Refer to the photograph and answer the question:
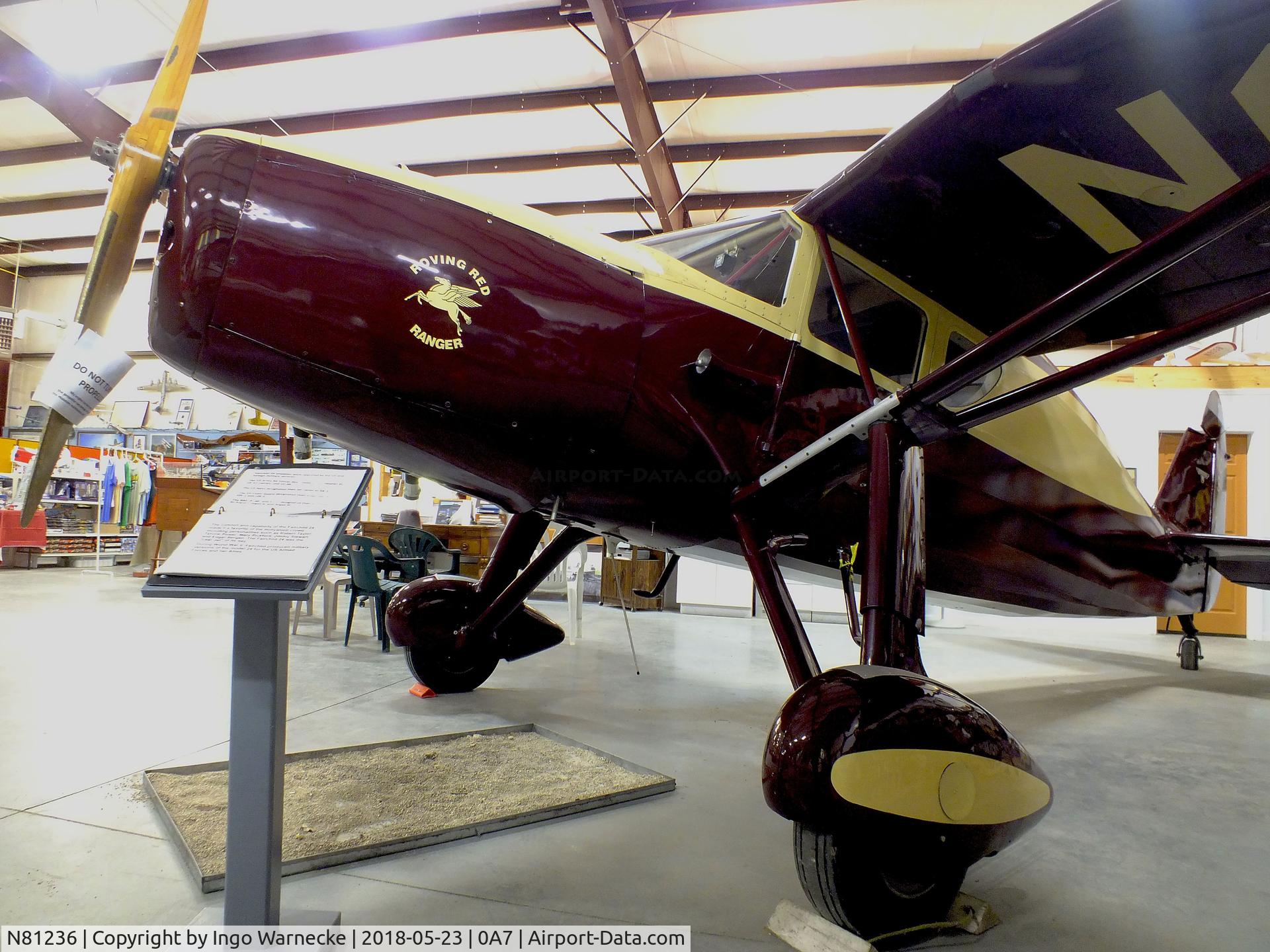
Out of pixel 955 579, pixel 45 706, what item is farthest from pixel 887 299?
pixel 45 706

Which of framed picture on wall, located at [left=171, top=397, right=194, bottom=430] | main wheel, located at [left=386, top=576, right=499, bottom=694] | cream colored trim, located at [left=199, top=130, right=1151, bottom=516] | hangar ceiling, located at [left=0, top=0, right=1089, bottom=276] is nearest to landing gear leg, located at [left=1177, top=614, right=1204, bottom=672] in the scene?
cream colored trim, located at [left=199, top=130, right=1151, bottom=516]

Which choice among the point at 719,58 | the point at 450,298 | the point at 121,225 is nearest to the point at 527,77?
the point at 719,58

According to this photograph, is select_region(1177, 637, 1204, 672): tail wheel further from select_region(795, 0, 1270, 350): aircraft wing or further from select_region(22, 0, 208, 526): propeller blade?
select_region(22, 0, 208, 526): propeller blade

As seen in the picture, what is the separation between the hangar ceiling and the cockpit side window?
5.47m

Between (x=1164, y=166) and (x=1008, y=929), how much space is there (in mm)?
2421

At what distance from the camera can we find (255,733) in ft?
4.60

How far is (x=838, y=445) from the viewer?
2.51 metres

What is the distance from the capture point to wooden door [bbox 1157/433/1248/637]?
8961mm

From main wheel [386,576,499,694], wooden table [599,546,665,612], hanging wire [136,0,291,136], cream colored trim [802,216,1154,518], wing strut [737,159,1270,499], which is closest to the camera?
wing strut [737,159,1270,499]

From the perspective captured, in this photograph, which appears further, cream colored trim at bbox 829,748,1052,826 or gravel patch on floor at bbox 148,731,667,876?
gravel patch on floor at bbox 148,731,667,876

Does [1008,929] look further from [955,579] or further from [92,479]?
[92,479]

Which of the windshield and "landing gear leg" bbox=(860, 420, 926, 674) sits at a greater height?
the windshield

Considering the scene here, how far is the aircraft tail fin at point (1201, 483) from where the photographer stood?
5957 mm

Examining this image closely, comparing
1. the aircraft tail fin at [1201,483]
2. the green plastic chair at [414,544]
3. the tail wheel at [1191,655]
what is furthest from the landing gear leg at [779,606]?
the tail wheel at [1191,655]
